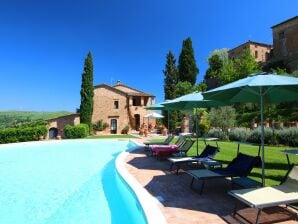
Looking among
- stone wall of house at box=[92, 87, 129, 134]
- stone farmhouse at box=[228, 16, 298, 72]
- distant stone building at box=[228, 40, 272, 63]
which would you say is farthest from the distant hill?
distant stone building at box=[228, 40, 272, 63]

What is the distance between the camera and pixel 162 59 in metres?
44.6

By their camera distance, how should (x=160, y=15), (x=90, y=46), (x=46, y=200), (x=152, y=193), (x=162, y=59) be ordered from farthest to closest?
(x=162, y=59)
(x=90, y=46)
(x=160, y=15)
(x=46, y=200)
(x=152, y=193)

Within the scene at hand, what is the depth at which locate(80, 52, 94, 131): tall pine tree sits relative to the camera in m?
33.9

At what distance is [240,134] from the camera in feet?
63.8

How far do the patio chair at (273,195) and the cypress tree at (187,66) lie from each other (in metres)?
41.9

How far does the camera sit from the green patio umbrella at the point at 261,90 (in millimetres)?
5434

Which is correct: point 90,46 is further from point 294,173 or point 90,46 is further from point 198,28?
point 294,173

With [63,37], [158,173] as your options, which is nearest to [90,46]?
[63,37]

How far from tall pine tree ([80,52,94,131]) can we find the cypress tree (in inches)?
695

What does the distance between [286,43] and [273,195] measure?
38.1m

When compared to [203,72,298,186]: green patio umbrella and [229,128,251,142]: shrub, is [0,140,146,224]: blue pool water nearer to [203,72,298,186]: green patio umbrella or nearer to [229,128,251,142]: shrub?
[203,72,298,186]: green patio umbrella

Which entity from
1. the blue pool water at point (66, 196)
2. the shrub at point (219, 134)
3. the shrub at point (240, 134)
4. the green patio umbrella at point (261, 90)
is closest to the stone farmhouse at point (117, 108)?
the shrub at point (219, 134)

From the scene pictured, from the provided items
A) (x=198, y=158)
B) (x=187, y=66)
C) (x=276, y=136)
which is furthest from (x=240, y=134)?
(x=187, y=66)

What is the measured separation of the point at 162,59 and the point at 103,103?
13.1 meters
